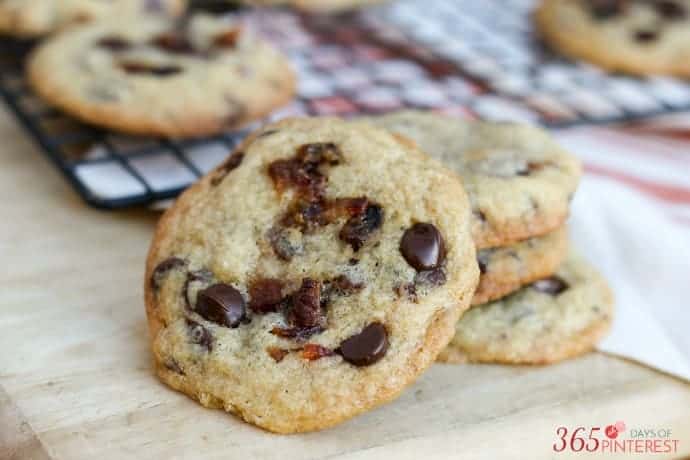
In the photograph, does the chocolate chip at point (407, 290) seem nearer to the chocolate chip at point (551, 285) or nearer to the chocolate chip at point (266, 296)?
the chocolate chip at point (266, 296)

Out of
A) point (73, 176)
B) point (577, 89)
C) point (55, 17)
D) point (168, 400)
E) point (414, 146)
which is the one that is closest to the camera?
point (168, 400)

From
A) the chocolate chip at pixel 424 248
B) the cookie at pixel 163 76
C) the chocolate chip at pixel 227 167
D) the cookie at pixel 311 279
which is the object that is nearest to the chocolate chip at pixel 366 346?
the cookie at pixel 311 279

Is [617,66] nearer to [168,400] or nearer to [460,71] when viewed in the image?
[460,71]

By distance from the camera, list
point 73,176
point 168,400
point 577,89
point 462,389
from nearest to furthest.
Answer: point 168,400 < point 462,389 < point 73,176 < point 577,89

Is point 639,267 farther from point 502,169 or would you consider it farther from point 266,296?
point 266,296

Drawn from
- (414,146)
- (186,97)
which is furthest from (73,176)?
(414,146)

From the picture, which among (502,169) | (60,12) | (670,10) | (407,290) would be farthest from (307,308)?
(670,10)

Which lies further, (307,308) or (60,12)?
(60,12)
